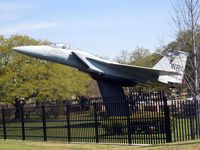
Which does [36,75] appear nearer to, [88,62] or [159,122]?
[88,62]

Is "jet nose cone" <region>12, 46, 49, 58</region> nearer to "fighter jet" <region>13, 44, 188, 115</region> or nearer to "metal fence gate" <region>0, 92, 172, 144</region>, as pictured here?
"fighter jet" <region>13, 44, 188, 115</region>

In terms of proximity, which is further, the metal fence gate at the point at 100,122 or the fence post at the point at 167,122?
the metal fence gate at the point at 100,122

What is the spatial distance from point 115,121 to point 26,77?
119ft

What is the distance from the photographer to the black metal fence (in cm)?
1552

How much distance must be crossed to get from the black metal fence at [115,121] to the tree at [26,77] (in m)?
28.9

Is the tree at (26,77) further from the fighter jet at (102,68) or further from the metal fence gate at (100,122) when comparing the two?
the metal fence gate at (100,122)

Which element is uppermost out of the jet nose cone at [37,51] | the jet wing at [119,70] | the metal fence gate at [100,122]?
the jet nose cone at [37,51]

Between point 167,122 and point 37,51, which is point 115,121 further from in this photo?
point 37,51

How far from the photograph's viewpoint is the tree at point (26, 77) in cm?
5119

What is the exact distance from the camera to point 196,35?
54.5ft

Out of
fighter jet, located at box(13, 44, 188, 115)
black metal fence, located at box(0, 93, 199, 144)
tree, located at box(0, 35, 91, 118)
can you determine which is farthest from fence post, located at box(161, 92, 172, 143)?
tree, located at box(0, 35, 91, 118)

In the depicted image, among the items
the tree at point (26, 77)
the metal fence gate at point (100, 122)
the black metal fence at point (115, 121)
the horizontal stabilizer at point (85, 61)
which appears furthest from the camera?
the tree at point (26, 77)

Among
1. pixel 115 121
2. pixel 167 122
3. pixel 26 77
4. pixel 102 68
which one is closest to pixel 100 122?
pixel 115 121

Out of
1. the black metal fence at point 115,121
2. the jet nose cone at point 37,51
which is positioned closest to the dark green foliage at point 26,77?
the jet nose cone at point 37,51
